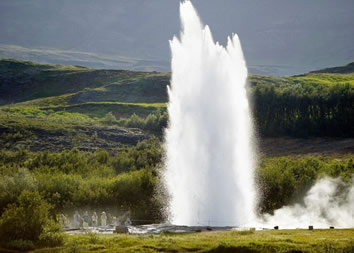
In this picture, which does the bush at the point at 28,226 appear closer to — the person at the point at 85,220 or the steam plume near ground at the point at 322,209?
the person at the point at 85,220

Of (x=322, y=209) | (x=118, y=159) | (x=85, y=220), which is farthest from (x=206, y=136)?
(x=118, y=159)

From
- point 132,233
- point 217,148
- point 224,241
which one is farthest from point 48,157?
point 224,241

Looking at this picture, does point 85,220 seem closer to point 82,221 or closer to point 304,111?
point 82,221

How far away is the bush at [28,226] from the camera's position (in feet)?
105

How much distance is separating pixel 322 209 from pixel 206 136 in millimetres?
13770

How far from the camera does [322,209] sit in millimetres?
50062

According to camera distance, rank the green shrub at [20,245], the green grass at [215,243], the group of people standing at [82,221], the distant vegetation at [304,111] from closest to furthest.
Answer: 1. the green grass at [215,243]
2. the green shrub at [20,245]
3. the group of people standing at [82,221]
4. the distant vegetation at [304,111]

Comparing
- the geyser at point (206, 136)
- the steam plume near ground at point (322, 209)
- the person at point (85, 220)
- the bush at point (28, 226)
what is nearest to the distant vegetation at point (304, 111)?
the steam plume near ground at point (322, 209)

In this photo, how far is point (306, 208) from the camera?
51.7 metres

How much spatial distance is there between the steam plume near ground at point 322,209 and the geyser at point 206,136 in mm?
3630

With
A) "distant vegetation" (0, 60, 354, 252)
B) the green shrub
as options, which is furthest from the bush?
the green shrub

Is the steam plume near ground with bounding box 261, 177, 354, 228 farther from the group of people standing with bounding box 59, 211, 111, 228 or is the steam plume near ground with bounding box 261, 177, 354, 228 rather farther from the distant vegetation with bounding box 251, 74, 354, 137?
the distant vegetation with bounding box 251, 74, 354, 137

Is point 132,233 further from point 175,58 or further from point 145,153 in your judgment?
point 145,153

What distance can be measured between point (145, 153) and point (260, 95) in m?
56.6
